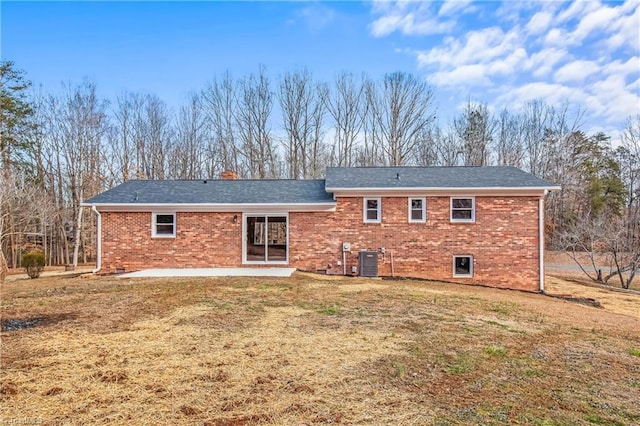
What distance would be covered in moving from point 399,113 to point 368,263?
1967cm

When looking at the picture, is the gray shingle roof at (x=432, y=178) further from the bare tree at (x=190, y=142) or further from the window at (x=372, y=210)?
the bare tree at (x=190, y=142)

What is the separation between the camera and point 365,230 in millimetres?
13820

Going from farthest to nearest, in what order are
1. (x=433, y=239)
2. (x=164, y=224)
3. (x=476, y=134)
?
(x=476, y=134)
(x=164, y=224)
(x=433, y=239)

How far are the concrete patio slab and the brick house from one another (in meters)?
0.52

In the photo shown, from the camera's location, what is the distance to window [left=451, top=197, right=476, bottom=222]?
45.0ft

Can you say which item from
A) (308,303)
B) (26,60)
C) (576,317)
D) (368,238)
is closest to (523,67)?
(368,238)

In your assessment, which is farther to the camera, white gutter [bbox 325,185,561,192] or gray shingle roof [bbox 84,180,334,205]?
gray shingle roof [bbox 84,180,334,205]

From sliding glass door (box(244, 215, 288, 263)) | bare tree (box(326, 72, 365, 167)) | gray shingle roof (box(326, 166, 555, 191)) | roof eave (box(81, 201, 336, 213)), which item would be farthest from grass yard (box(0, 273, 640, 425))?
bare tree (box(326, 72, 365, 167))

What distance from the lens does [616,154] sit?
1198 inches

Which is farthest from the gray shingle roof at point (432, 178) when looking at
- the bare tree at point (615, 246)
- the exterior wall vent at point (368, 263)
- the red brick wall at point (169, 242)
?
the bare tree at point (615, 246)

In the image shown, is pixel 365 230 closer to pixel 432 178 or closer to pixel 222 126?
pixel 432 178

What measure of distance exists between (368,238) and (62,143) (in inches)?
901


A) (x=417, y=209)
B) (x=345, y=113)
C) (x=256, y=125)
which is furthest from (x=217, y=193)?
(x=345, y=113)

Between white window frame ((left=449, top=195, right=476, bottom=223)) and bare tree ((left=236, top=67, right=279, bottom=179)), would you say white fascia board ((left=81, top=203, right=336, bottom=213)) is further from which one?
bare tree ((left=236, top=67, right=279, bottom=179))
